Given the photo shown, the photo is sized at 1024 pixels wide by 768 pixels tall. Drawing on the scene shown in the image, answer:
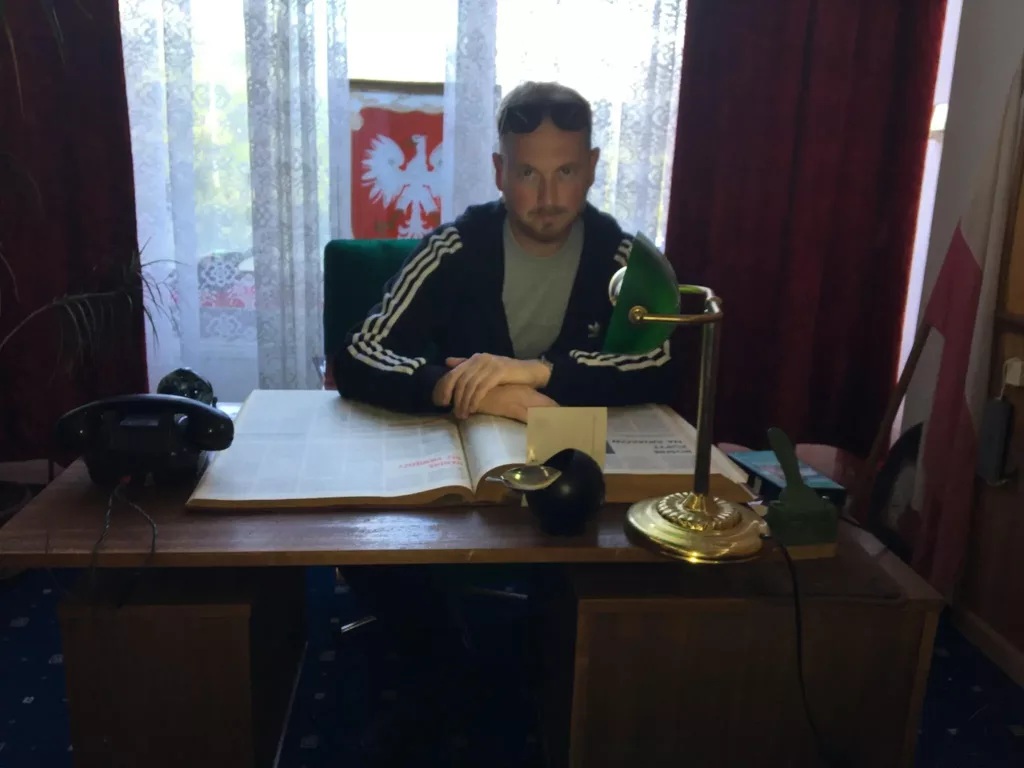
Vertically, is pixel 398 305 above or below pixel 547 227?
below

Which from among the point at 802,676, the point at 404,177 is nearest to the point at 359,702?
the point at 802,676

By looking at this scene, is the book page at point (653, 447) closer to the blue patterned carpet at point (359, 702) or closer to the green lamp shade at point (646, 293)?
the green lamp shade at point (646, 293)

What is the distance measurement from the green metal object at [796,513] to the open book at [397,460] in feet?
0.21

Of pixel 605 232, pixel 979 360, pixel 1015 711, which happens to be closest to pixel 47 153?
pixel 605 232

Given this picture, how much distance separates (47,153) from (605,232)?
1.32 meters

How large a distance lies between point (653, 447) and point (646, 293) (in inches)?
12.5

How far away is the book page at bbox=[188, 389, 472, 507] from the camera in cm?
89

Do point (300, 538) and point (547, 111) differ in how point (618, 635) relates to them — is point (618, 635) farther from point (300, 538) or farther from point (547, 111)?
point (547, 111)

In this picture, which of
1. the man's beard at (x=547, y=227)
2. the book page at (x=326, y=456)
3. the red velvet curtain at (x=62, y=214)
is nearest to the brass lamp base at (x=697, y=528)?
the book page at (x=326, y=456)

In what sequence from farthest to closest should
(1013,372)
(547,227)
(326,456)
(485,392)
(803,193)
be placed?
(803,193) → (1013,372) → (547,227) → (485,392) → (326,456)

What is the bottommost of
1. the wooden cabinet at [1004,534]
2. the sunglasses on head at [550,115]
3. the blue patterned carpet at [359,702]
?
the blue patterned carpet at [359,702]

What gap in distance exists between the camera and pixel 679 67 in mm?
1980

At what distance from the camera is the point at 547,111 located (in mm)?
1338

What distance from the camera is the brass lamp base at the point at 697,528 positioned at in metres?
0.76
